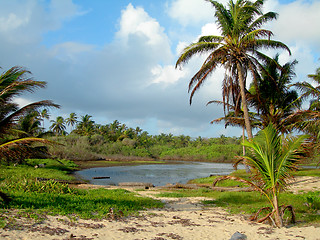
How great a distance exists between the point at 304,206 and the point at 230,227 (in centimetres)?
431

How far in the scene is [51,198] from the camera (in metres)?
9.88

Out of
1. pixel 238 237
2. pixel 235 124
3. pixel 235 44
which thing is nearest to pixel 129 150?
pixel 235 124

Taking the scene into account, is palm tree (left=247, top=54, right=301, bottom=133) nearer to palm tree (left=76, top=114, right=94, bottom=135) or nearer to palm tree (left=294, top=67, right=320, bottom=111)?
palm tree (left=294, top=67, right=320, bottom=111)

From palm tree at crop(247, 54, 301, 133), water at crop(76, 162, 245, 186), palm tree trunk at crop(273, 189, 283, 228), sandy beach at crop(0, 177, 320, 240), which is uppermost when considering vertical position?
palm tree at crop(247, 54, 301, 133)

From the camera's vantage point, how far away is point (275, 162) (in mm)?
7668

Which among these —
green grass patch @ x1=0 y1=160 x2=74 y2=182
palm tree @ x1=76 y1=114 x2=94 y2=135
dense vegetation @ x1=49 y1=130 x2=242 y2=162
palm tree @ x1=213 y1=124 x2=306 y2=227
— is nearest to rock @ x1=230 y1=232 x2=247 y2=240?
palm tree @ x1=213 y1=124 x2=306 y2=227

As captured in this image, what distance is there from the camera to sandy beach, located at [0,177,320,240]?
620cm

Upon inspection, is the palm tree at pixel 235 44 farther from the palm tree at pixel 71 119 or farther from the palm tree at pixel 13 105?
the palm tree at pixel 71 119

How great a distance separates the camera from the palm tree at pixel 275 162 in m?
7.45

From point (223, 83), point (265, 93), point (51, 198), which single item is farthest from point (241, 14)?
point (51, 198)

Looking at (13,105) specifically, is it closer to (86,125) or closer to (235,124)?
(235,124)

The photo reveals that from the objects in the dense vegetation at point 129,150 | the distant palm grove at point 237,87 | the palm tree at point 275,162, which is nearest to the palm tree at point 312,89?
the distant palm grove at point 237,87

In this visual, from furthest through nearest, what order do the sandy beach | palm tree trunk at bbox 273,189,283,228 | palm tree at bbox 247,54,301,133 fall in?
1. palm tree at bbox 247,54,301,133
2. palm tree trunk at bbox 273,189,283,228
3. the sandy beach

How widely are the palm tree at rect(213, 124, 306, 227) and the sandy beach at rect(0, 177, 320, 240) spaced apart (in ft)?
2.32
